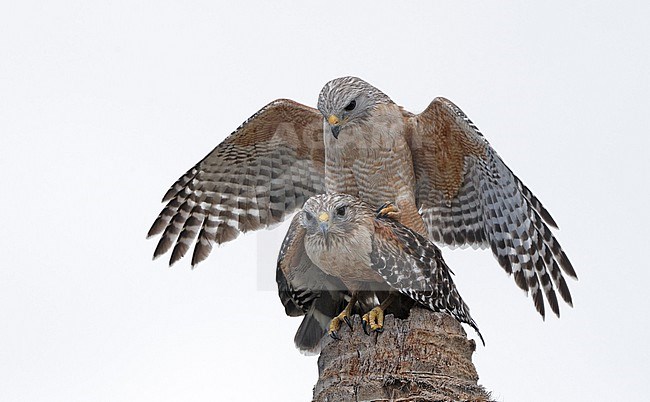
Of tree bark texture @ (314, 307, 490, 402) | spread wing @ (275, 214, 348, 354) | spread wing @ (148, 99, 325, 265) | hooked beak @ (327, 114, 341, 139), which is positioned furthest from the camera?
spread wing @ (148, 99, 325, 265)

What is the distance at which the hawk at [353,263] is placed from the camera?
7234mm

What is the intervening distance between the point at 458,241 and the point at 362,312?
2.00m

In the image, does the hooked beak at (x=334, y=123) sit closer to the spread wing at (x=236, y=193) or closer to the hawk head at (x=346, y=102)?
the hawk head at (x=346, y=102)

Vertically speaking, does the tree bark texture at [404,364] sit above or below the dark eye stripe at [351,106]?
below

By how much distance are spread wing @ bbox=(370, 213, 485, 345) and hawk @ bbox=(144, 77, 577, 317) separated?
0.96 m

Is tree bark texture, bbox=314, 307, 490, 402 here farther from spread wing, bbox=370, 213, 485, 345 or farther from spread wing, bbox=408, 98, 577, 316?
spread wing, bbox=408, 98, 577, 316

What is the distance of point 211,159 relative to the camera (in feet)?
31.7

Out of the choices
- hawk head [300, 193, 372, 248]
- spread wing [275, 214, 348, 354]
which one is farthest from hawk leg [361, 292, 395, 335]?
spread wing [275, 214, 348, 354]

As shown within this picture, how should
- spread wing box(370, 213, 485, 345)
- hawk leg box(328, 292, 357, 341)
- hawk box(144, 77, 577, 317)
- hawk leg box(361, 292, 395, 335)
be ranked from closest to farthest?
hawk leg box(361, 292, 395, 335), hawk leg box(328, 292, 357, 341), spread wing box(370, 213, 485, 345), hawk box(144, 77, 577, 317)

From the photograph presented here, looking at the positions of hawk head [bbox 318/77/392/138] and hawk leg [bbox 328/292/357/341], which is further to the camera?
hawk head [bbox 318/77/392/138]

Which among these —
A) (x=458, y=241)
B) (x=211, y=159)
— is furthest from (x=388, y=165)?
(x=211, y=159)

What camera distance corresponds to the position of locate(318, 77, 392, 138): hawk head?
820 cm

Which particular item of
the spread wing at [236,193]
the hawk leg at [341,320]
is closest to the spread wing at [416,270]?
the hawk leg at [341,320]

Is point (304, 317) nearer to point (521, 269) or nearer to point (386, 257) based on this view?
point (386, 257)
